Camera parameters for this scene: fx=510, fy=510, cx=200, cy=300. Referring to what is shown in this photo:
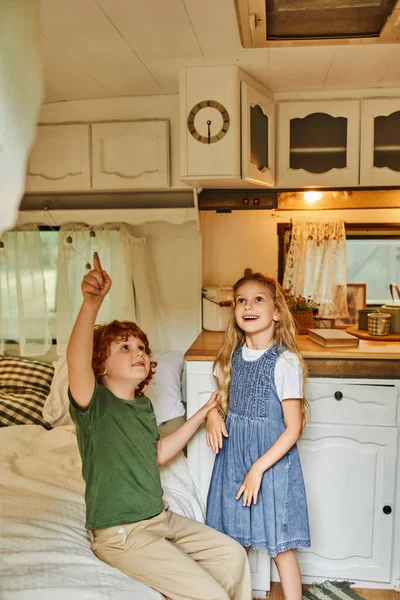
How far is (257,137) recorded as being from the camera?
225 cm

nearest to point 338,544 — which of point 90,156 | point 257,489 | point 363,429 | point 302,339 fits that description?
point 363,429

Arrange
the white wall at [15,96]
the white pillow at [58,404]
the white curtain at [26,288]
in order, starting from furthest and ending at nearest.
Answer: the white curtain at [26,288] → the white pillow at [58,404] → the white wall at [15,96]

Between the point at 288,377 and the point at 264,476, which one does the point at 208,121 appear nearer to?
the point at 288,377

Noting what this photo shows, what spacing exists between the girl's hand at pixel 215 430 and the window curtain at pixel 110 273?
1047mm

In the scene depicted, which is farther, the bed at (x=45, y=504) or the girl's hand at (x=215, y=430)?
the girl's hand at (x=215, y=430)

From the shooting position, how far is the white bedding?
1148 millimetres

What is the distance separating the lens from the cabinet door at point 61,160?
2480 mm

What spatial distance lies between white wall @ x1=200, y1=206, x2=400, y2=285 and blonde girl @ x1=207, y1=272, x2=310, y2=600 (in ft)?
3.19

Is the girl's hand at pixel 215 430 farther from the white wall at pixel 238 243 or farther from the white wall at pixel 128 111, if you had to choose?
the white wall at pixel 128 111

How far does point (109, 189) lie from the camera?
2482 millimetres

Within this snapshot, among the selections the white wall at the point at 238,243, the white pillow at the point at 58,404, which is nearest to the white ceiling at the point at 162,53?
the white wall at the point at 238,243

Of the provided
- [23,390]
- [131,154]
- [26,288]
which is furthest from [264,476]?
[26,288]

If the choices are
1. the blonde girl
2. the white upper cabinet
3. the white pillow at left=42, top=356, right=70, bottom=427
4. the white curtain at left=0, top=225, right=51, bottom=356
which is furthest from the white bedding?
the white upper cabinet

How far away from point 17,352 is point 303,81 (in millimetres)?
1998
